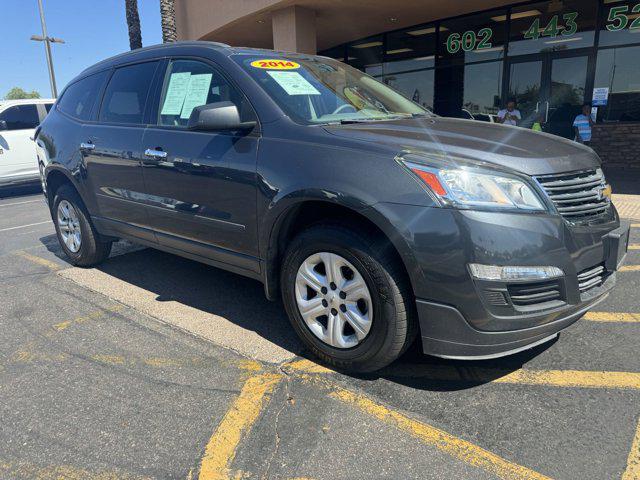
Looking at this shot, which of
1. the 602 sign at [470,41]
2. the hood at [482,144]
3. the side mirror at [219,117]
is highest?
the 602 sign at [470,41]

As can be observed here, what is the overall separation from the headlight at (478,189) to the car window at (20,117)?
1153 cm

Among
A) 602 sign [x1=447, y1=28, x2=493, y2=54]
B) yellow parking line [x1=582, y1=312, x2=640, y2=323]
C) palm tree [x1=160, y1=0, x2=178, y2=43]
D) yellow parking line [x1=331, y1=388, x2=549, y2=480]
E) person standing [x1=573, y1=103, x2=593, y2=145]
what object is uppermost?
palm tree [x1=160, y1=0, x2=178, y2=43]

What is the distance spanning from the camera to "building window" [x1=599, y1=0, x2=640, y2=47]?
10039 mm

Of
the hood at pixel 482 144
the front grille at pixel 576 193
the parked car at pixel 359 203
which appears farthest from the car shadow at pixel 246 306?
the hood at pixel 482 144

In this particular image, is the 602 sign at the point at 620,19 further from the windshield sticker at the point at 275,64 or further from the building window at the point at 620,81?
the windshield sticker at the point at 275,64

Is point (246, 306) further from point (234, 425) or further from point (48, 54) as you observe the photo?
point (48, 54)

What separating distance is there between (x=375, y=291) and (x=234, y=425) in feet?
3.16

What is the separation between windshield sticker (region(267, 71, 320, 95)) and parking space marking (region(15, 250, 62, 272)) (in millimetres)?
3267

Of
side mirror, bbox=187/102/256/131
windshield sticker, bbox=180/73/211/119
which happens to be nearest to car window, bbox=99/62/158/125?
windshield sticker, bbox=180/73/211/119

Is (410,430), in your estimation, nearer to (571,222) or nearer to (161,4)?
(571,222)

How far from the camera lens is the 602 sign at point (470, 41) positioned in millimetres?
11758

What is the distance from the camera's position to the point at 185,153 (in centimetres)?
337

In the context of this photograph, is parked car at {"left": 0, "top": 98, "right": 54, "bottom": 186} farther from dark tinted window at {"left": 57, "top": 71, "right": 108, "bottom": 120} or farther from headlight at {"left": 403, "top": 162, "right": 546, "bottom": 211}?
headlight at {"left": 403, "top": 162, "right": 546, "bottom": 211}

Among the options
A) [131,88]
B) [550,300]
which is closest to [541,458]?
[550,300]
